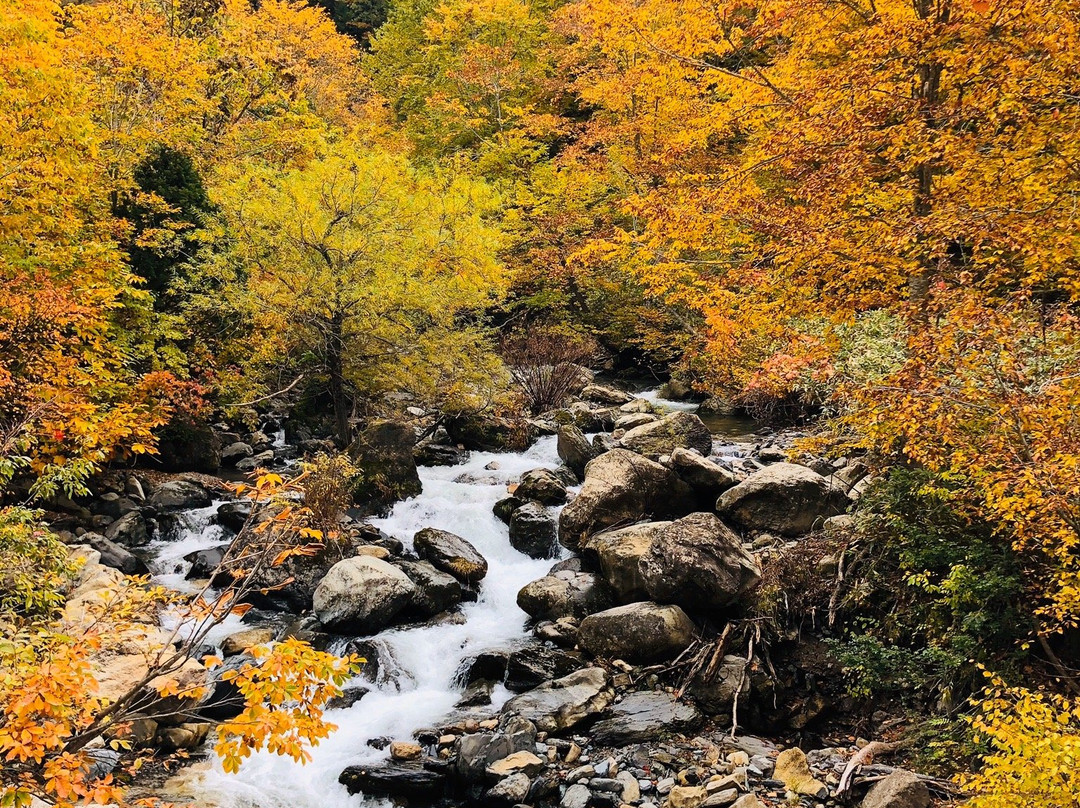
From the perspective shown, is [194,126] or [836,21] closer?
[836,21]

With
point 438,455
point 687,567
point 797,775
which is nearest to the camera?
point 797,775

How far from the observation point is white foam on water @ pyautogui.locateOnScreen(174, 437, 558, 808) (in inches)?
243

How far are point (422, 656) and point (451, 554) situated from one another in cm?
199

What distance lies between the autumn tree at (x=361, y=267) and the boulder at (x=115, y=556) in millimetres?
4086

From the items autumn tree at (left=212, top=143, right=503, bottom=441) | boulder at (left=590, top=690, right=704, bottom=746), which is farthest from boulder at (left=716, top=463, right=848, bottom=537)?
autumn tree at (left=212, top=143, right=503, bottom=441)

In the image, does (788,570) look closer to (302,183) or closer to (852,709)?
(852,709)

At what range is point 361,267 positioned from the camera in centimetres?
1169

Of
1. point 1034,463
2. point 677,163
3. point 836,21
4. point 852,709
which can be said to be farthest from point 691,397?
point 1034,463

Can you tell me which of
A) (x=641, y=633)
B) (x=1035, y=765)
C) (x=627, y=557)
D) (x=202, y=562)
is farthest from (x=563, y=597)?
(x=1035, y=765)

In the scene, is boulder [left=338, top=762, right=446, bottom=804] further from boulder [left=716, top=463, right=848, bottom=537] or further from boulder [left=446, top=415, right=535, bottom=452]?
boulder [left=446, top=415, right=535, bottom=452]

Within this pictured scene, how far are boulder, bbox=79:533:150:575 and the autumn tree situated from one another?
4.09 meters

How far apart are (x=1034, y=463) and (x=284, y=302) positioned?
35.2 ft

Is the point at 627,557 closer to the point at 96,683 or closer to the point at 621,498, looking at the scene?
the point at 621,498

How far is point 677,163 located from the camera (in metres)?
17.2
